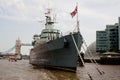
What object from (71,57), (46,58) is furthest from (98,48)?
(71,57)

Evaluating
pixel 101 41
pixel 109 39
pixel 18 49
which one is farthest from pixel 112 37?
pixel 18 49

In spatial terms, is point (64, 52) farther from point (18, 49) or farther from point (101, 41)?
point (18, 49)

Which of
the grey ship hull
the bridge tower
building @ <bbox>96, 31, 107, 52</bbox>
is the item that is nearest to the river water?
the grey ship hull

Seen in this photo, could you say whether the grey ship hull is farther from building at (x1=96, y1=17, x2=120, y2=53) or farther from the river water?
building at (x1=96, y1=17, x2=120, y2=53)

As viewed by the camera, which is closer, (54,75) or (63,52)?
(54,75)

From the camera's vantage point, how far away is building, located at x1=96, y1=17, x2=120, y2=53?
11831 cm

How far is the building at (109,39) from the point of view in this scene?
11831 centimetres

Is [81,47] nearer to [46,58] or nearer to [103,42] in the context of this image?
[46,58]

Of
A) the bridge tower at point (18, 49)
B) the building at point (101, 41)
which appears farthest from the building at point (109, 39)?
the bridge tower at point (18, 49)

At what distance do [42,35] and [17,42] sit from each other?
479ft

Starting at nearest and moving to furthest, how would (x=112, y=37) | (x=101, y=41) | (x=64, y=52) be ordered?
(x=64, y=52)
(x=112, y=37)
(x=101, y=41)

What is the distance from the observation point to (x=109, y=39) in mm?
121062

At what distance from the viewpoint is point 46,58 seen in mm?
40375

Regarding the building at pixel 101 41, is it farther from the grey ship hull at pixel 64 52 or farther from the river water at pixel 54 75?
the river water at pixel 54 75
